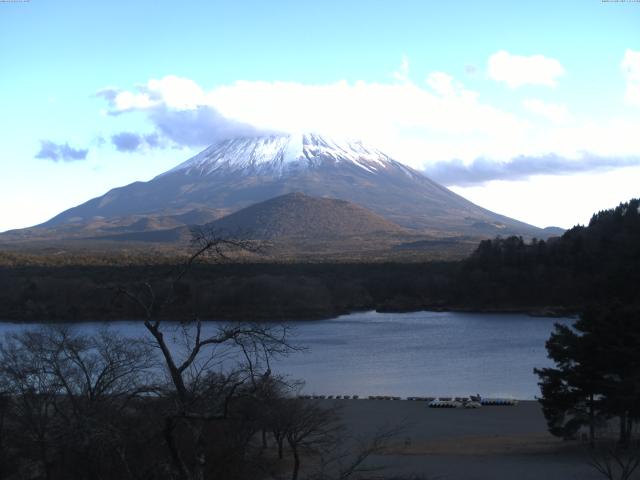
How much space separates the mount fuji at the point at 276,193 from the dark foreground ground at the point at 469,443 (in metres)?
79.3

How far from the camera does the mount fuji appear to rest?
103 meters

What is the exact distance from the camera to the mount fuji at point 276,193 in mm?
102812

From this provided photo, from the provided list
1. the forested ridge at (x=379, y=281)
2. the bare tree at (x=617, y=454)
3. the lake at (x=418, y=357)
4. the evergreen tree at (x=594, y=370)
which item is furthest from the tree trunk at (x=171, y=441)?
the forested ridge at (x=379, y=281)

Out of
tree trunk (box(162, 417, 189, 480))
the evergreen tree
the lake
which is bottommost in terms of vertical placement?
the lake

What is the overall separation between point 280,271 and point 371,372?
27.0 meters

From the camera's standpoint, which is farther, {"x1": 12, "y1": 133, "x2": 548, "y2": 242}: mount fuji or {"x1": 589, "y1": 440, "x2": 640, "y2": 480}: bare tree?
{"x1": 12, "y1": 133, "x2": 548, "y2": 242}: mount fuji

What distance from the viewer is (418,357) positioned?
24969mm

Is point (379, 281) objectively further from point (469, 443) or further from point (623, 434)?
point (623, 434)

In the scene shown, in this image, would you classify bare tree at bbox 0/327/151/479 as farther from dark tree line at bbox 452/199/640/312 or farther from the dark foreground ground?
dark tree line at bbox 452/199/640/312

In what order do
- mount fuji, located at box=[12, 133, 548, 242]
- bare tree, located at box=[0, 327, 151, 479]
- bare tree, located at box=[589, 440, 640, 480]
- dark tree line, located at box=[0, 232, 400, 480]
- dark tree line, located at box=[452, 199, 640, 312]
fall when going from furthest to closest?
1. mount fuji, located at box=[12, 133, 548, 242]
2. dark tree line, located at box=[452, 199, 640, 312]
3. bare tree, located at box=[589, 440, 640, 480]
4. bare tree, located at box=[0, 327, 151, 479]
5. dark tree line, located at box=[0, 232, 400, 480]

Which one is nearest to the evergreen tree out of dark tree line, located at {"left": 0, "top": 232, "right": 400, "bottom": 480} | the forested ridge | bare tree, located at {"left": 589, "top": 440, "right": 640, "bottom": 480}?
bare tree, located at {"left": 589, "top": 440, "right": 640, "bottom": 480}

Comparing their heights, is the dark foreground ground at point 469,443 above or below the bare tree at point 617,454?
below

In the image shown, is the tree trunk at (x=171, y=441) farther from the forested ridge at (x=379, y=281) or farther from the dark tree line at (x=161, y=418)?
the forested ridge at (x=379, y=281)

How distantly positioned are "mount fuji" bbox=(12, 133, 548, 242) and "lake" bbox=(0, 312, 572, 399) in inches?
2415
